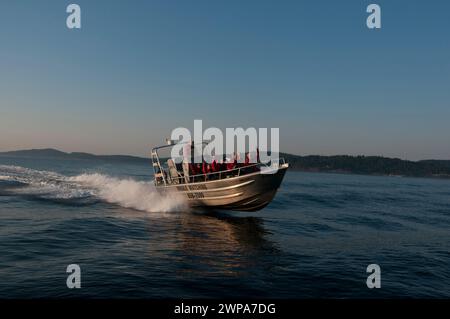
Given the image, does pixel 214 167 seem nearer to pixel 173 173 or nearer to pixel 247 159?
pixel 247 159

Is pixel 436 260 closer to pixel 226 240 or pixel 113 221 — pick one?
pixel 226 240

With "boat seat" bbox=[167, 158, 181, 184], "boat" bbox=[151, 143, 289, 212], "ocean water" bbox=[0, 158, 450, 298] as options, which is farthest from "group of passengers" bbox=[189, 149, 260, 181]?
"ocean water" bbox=[0, 158, 450, 298]

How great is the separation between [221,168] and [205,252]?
377 inches

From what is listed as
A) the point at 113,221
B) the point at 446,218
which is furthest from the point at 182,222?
the point at 446,218

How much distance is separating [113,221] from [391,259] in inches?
590

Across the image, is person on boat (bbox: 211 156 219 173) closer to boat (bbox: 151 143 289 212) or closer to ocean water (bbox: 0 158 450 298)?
boat (bbox: 151 143 289 212)

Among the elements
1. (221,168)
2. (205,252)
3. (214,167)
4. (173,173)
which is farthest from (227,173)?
(205,252)

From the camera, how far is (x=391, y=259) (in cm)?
1487

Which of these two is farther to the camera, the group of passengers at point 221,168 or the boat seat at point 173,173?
the boat seat at point 173,173

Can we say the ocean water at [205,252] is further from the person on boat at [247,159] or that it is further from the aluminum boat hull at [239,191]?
the person on boat at [247,159]

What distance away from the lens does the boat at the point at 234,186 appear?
2094 centimetres

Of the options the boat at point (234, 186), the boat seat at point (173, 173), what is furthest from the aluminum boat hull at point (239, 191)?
the boat seat at point (173, 173)

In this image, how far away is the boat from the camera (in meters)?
20.9
